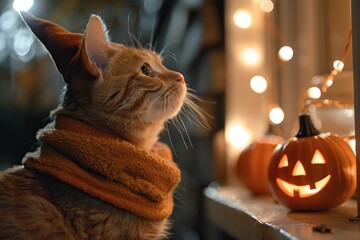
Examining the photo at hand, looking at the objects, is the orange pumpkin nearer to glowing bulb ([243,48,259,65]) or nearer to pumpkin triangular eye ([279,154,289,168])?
pumpkin triangular eye ([279,154,289,168])

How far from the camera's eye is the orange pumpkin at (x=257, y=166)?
4.47 feet

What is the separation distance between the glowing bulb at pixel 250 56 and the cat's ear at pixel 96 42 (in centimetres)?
82

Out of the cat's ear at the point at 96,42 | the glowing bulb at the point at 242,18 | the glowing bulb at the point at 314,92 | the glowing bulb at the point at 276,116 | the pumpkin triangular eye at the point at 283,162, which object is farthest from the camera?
the glowing bulb at the point at 242,18

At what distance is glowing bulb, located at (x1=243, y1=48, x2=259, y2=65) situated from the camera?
172 cm

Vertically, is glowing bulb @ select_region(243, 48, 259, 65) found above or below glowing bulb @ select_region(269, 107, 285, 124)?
above

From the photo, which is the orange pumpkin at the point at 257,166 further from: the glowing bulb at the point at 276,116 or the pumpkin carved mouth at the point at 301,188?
the pumpkin carved mouth at the point at 301,188

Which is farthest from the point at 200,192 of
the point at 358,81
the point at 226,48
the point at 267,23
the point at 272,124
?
the point at 358,81

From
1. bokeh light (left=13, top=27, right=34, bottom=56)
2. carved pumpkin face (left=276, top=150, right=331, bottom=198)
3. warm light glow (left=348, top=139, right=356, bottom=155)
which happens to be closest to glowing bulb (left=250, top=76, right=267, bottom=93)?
warm light glow (left=348, top=139, right=356, bottom=155)

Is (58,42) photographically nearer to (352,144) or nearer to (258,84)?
(352,144)

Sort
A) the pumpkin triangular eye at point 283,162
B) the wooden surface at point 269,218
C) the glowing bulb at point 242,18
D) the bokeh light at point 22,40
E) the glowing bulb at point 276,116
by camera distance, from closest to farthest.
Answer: the wooden surface at point 269,218
the pumpkin triangular eye at point 283,162
the glowing bulb at point 276,116
the glowing bulb at point 242,18
the bokeh light at point 22,40

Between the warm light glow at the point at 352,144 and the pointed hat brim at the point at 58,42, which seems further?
the warm light glow at the point at 352,144

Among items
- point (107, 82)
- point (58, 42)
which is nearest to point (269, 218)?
point (107, 82)

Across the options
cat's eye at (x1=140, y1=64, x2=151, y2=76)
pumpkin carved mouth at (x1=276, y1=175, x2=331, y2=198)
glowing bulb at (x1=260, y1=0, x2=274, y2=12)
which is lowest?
pumpkin carved mouth at (x1=276, y1=175, x2=331, y2=198)

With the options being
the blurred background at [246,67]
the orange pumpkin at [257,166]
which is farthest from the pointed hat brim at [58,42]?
the orange pumpkin at [257,166]
